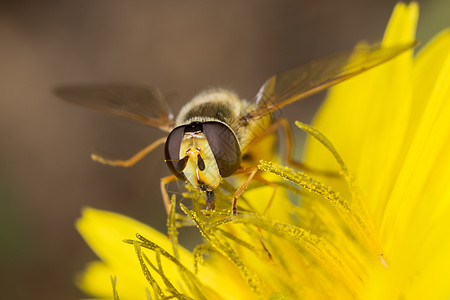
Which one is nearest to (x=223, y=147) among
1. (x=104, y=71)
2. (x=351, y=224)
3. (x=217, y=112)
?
(x=217, y=112)

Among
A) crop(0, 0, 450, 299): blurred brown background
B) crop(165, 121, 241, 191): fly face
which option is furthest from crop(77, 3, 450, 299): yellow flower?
crop(0, 0, 450, 299): blurred brown background

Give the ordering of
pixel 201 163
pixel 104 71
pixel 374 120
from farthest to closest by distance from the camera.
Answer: pixel 104 71
pixel 374 120
pixel 201 163

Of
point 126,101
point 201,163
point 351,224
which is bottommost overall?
point 351,224

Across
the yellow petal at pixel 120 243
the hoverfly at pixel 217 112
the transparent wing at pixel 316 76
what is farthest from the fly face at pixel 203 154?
the yellow petal at pixel 120 243

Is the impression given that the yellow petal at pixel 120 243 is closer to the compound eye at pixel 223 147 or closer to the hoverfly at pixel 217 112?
the hoverfly at pixel 217 112

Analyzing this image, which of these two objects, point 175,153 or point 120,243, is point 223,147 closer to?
point 175,153

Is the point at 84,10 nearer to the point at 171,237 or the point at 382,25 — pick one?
the point at 382,25

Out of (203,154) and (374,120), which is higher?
(374,120)
